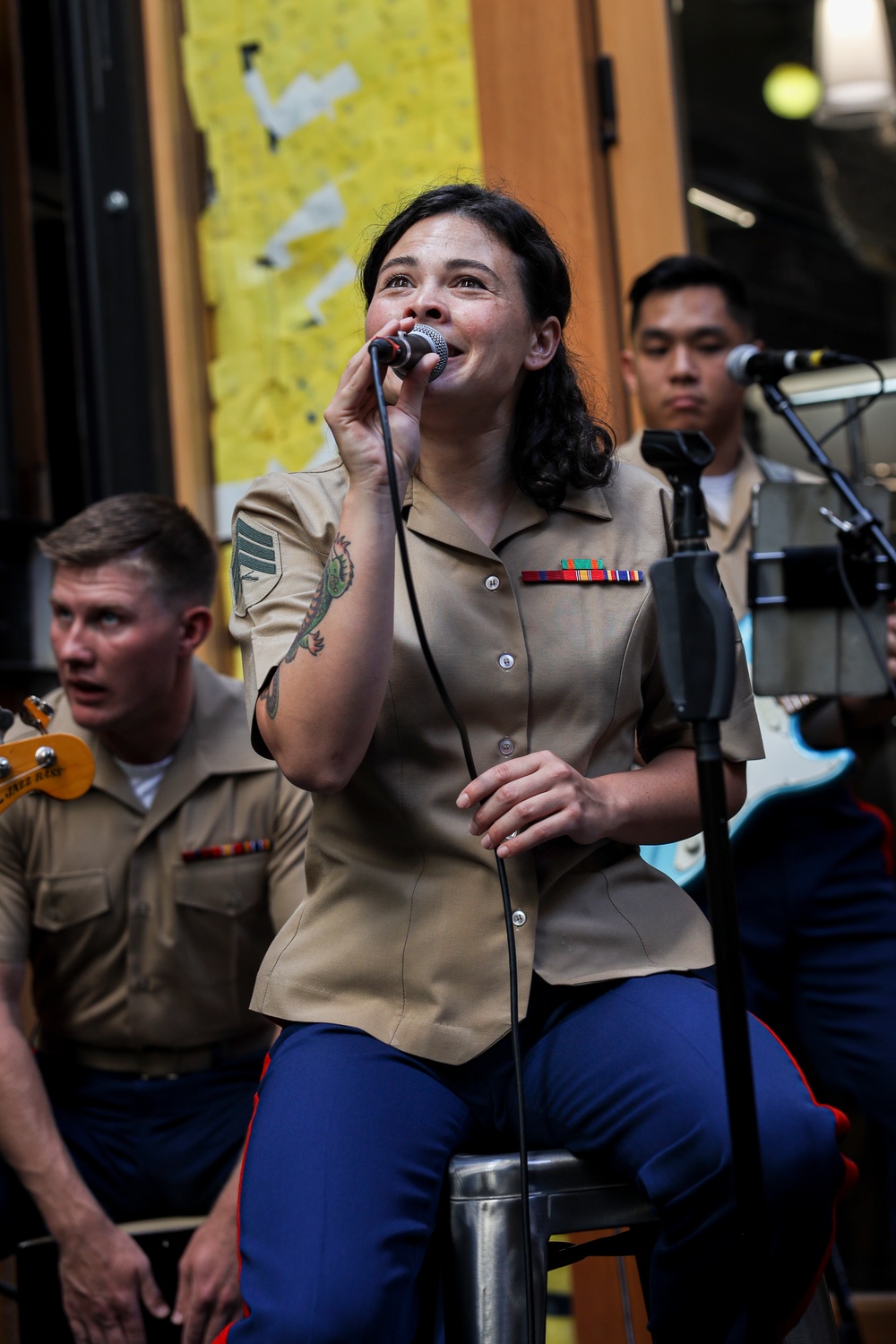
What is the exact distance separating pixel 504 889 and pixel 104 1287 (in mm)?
907

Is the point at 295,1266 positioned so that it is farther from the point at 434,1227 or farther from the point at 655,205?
the point at 655,205

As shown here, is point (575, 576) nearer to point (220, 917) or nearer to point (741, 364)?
point (741, 364)

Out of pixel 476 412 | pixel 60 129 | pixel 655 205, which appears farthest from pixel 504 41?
pixel 476 412

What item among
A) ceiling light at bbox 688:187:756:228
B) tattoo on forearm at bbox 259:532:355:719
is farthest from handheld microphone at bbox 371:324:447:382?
ceiling light at bbox 688:187:756:228

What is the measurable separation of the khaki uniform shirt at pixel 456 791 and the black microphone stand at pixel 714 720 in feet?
0.91

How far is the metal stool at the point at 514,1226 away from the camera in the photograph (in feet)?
4.45

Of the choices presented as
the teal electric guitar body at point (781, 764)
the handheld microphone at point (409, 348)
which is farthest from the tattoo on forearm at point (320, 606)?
the teal electric guitar body at point (781, 764)

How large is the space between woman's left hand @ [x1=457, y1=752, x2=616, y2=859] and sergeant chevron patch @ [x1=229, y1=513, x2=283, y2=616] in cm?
34

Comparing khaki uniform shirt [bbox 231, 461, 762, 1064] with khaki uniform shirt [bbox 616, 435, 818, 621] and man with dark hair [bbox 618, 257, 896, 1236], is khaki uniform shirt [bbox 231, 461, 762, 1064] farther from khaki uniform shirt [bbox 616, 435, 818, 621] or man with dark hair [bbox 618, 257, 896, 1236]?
khaki uniform shirt [bbox 616, 435, 818, 621]

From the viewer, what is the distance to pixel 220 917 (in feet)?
7.22

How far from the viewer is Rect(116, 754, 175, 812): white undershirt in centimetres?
228

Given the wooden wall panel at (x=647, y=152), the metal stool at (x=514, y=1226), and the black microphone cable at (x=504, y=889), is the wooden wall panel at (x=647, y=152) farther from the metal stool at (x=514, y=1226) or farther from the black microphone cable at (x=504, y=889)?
the metal stool at (x=514, y=1226)

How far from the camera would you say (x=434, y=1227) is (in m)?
1.40

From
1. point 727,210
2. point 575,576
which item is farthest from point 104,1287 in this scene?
point 727,210
